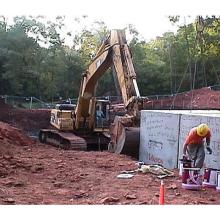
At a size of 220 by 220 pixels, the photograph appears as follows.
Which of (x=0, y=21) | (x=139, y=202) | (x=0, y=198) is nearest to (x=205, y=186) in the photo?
(x=139, y=202)

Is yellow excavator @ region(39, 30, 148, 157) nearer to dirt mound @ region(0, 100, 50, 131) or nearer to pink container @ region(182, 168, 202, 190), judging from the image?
pink container @ region(182, 168, 202, 190)

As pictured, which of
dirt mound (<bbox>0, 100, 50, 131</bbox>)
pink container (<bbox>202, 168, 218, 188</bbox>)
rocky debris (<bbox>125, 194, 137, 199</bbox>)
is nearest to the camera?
rocky debris (<bbox>125, 194, 137, 199</bbox>)

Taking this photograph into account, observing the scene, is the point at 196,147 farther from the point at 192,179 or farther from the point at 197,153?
the point at 192,179

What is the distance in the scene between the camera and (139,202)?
730cm

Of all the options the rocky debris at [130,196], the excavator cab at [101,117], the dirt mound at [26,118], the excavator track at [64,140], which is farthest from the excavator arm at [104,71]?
the dirt mound at [26,118]

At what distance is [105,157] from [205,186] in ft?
→ 16.2

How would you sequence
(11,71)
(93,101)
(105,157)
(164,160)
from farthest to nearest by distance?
(11,71)
(93,101)
(105,157)
(164,160)

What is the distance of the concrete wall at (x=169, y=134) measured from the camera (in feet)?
33.0

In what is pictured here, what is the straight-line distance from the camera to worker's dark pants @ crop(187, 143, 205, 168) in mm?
8820

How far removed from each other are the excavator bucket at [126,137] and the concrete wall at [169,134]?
9.0 inches

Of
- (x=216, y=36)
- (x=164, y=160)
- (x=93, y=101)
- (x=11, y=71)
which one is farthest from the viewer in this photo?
(x=216, y=36)

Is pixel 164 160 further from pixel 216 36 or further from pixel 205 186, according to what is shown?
pixel 216 36

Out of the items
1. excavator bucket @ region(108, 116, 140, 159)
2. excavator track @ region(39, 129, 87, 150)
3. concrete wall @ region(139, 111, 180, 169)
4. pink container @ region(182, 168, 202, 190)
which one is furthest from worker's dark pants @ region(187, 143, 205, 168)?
excavator track @ region(39, 129, 87, 150)

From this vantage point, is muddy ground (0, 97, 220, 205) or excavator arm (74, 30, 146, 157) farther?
excavator arm (74, 30, 146, 157)
